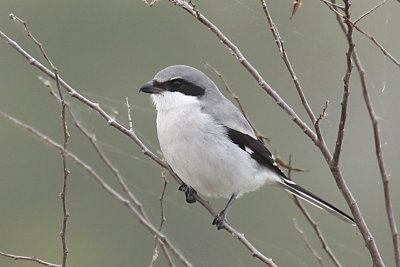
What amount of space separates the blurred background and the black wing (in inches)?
253

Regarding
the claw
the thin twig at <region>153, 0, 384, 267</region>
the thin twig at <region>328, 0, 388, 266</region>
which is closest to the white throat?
the claw

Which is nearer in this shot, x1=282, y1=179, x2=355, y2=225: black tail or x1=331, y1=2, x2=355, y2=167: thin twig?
x1=331, y1=2, x2=355, y2=167: thin twig

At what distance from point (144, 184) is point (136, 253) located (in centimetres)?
135

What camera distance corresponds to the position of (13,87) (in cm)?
1600

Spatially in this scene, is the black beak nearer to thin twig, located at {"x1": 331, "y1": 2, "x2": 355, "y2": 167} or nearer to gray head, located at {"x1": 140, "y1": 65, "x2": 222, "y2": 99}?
gray head, located at {"x1": 140, "y1": 65, "x2": 222, "y2": 99}

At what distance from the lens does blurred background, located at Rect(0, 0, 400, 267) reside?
12250 millimetres

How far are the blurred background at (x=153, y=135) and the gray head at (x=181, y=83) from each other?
6.57 m

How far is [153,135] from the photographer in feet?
42.0

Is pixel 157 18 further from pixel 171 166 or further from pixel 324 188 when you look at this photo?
pixel 171 166

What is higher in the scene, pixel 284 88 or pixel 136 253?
pixel 284 88

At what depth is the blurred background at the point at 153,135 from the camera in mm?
12250

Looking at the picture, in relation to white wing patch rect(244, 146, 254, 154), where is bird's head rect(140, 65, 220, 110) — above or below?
above

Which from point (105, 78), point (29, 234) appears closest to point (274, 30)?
point (105, 78)

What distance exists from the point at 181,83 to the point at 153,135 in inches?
360
